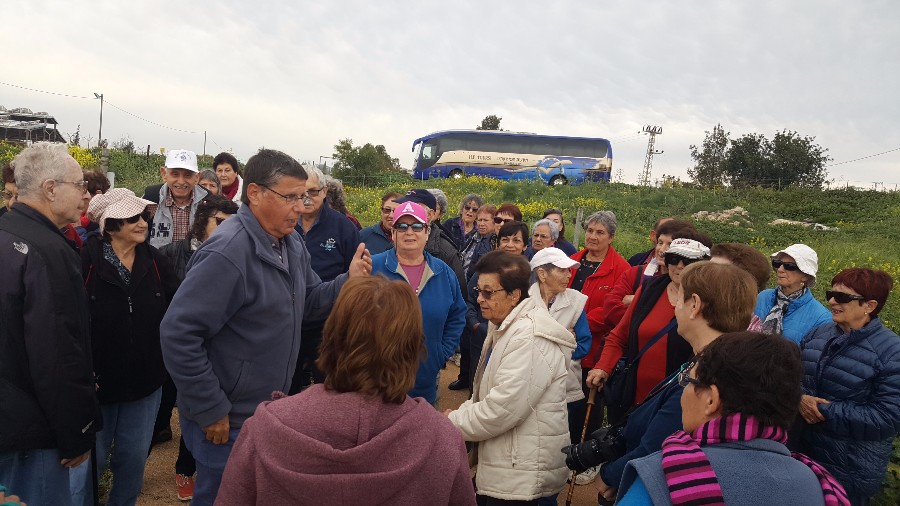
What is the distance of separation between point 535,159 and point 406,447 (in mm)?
33683

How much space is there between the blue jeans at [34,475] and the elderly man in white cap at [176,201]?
2.61 m

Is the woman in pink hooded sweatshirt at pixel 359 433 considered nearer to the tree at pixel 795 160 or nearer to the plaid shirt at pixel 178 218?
the plaid shirt at pixel 178 218

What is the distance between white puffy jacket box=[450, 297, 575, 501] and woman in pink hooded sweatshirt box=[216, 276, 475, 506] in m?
0.99

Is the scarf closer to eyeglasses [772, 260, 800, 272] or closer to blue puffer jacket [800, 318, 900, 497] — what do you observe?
eyeglasses [772, 260, 800, 272]

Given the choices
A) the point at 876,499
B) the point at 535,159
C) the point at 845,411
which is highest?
the point at 535,159

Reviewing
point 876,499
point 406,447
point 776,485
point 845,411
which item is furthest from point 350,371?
point 876,499

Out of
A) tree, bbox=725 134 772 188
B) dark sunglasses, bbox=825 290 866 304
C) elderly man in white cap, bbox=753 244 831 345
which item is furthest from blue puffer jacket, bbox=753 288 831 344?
tree, bbox=725 134 772 188

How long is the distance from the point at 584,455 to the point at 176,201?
12.6ft

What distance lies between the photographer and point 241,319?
2.43 meters

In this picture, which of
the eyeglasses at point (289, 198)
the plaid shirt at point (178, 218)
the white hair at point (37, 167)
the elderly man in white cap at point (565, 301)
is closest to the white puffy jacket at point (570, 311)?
the elderly man in white cap at point (565, 301)

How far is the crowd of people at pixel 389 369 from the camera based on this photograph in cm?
160

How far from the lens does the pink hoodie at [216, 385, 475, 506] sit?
152 centimetres

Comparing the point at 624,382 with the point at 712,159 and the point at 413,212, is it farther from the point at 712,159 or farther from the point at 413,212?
the point at 712,159

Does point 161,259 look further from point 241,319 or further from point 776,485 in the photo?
point 776,485
